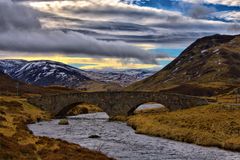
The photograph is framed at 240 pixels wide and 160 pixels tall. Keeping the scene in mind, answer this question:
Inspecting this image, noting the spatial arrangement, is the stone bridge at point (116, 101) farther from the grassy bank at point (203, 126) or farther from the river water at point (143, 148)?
the river water at point (143, 148)

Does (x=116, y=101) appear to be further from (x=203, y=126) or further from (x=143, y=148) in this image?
(x=143, y=148)

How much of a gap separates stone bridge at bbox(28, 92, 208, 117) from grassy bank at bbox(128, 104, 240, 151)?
11.3 meters

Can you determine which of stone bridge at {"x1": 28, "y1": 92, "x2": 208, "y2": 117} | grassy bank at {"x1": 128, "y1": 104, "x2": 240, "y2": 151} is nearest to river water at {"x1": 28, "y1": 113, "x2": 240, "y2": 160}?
grassy bank at {"x1": 128, "y1": 104, "x2": 240, "y2": 151}

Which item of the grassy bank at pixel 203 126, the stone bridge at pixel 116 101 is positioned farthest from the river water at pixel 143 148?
the stone bridge at pixel 116 101

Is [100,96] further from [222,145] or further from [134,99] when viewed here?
[222,145]

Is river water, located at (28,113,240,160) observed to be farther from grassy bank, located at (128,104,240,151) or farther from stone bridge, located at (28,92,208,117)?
stone bridge, located at (28,92,208,117)

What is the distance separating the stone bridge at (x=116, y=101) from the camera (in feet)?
333

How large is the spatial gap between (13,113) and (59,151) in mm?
61578

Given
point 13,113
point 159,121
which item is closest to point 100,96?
point 13,113

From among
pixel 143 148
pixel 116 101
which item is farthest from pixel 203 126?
pixel 116 101

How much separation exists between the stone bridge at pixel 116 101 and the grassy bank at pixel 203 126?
37.0ft

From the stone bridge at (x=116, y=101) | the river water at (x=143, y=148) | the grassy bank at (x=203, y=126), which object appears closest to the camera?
the river water at (x=143, y=148)

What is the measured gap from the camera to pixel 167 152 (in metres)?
50.5

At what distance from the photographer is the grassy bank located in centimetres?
5756
